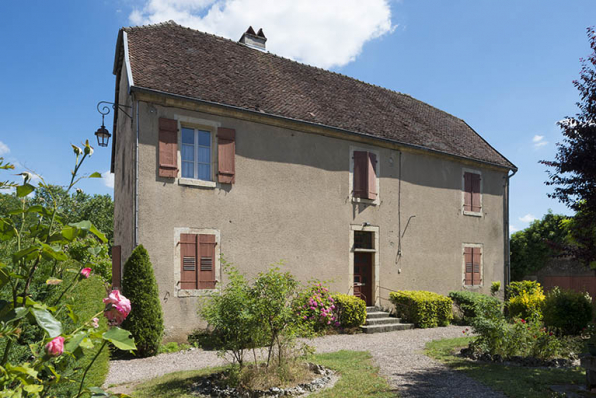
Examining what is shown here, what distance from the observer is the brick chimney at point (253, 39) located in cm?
1376

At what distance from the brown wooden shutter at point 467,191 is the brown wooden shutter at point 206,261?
929 centimetres

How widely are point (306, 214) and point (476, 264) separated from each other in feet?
23.9

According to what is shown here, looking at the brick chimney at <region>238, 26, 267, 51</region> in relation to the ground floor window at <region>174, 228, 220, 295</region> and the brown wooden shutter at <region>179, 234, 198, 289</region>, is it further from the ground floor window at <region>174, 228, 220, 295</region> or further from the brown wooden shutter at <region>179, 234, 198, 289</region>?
the brown wooden shutter at <region>179, 234, 198, 289</region>

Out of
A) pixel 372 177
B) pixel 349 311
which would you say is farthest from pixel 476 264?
pixel 349 311

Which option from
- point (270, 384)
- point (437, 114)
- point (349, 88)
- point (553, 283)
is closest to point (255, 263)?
point (270, 384)

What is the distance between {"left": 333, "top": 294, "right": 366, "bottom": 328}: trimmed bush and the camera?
35.6ft

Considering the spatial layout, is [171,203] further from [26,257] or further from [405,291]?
[26,257]

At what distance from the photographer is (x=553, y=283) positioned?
1839 centimetres

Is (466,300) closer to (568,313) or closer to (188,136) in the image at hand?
(568,313)


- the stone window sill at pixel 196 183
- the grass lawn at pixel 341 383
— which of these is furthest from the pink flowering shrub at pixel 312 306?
the stone window sill at pixel 196 183

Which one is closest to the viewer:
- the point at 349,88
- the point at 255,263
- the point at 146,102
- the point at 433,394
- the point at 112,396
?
the point at 112,396

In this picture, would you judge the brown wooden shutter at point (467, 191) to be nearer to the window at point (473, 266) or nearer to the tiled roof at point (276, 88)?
the tiled roof at point (276, 88)

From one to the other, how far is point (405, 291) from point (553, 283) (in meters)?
9.79

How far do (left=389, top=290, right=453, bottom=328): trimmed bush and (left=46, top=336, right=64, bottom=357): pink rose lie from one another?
455 inches
